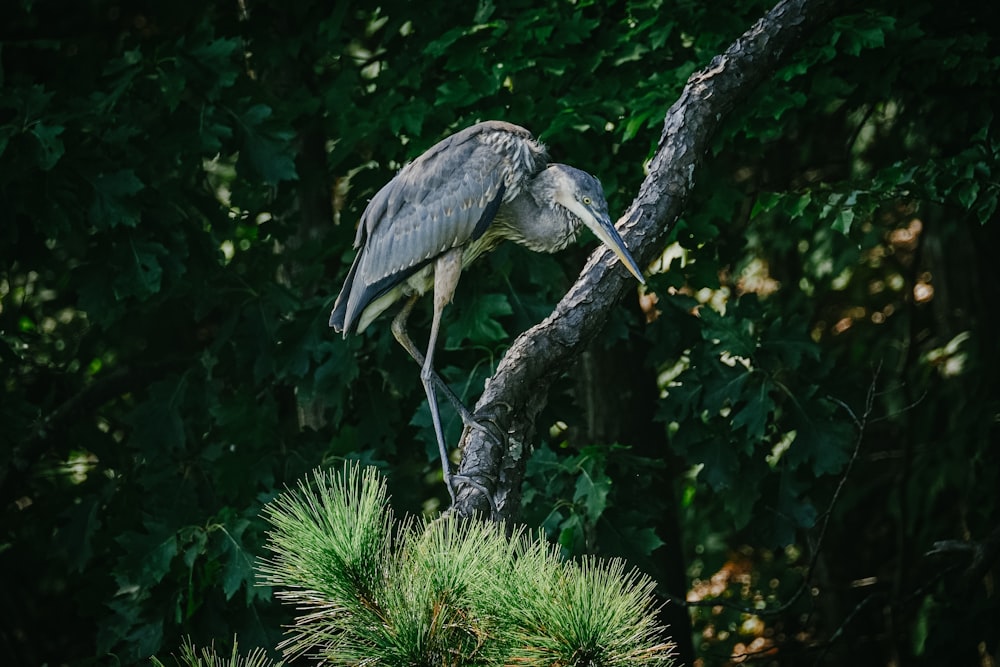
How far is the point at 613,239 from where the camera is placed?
12.7ft

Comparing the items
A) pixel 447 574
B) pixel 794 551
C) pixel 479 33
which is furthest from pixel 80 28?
pixel 794 551

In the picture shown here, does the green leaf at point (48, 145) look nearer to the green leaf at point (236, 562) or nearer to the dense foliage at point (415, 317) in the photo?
the dense foliage at point (415, 317)

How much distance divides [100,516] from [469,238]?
2.72 m

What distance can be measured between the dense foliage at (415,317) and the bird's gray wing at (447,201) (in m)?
0.44

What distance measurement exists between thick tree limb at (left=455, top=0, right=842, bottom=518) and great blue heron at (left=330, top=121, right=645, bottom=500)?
0.67 metres

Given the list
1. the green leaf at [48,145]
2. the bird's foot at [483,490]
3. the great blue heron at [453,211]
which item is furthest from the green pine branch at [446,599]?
the green leaf at [48,145]

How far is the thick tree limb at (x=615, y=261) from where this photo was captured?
141 inches

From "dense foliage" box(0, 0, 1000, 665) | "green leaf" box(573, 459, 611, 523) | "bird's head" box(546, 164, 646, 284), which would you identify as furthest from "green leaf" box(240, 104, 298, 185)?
"green leaf" box(573, 459, 611, 523)

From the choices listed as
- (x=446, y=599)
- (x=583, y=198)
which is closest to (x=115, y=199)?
(x=583, y=198)

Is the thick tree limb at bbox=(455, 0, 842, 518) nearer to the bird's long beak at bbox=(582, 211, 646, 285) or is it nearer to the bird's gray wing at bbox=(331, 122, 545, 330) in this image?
the bird's long beak at bbox=(582, 211, 646, 285)

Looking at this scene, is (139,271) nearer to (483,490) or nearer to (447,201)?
(447,201)

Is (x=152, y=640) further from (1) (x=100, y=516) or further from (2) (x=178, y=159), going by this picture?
(2) (x=178, y=159)

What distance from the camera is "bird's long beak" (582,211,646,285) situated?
3.71 meters

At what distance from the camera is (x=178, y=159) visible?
5.43 m
